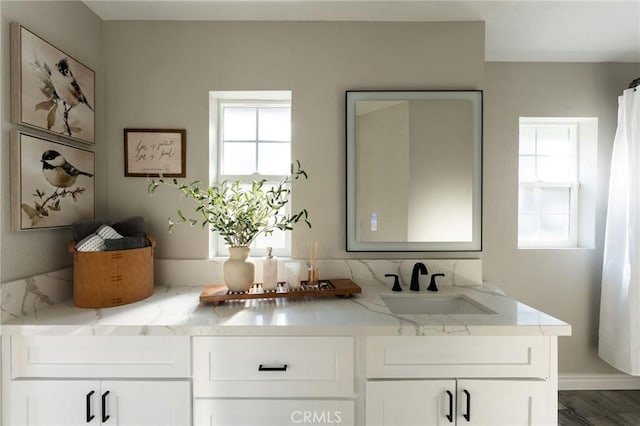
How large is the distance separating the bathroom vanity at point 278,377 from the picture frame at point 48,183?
0.45m

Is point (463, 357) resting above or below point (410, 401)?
above

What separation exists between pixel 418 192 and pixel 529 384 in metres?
1.00

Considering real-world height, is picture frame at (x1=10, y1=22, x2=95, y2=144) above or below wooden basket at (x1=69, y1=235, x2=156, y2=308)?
above

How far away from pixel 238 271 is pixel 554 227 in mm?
2403

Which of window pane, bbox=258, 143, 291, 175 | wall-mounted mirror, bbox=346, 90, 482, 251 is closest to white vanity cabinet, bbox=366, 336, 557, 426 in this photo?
wall-mounted mirror, bbox=346, 90, 482, 251

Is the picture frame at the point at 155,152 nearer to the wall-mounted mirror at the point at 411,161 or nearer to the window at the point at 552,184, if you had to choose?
the wall-mounted mirror at the point at 411,161

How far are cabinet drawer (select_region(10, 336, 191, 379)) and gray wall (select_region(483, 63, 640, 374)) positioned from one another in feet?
6.83

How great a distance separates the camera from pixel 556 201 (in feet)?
7.98

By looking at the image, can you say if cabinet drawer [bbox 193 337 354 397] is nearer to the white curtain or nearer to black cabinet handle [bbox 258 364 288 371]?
black cabinet handle [bbox 258 364 288 371]

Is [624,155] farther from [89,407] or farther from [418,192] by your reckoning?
[89,407]

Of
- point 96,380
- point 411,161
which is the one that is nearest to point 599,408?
point 411,161

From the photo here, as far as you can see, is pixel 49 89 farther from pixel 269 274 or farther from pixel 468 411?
pixel 468 411

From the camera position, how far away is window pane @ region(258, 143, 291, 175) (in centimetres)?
199

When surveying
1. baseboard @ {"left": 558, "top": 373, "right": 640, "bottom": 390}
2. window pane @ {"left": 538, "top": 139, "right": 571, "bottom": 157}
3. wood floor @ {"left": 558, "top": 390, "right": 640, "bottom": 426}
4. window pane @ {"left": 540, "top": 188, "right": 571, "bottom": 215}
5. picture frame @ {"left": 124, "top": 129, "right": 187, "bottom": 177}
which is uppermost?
window pane @ {"left": 538, "top": 139, "right": 571, "bottom": 157}
